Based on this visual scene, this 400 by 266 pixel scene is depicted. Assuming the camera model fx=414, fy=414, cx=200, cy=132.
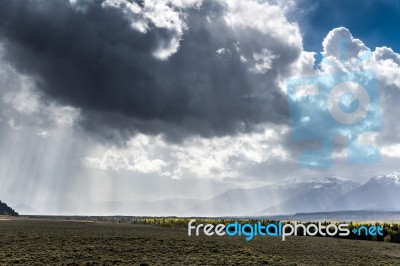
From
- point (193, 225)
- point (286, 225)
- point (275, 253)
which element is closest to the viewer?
point (275, 253)

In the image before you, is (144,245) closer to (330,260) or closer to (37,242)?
(37,242)

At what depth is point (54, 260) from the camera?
31.7 meters

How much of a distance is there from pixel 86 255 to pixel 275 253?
58.5 feet

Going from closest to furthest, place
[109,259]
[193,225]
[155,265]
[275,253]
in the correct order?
[155,265], [109,259], [275,253], [193,225]

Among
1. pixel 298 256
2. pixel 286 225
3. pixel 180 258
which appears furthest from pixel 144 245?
pixel 286 225

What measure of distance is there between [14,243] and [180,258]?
17.9 m

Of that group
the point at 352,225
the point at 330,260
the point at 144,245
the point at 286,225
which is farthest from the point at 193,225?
the point at 330,260

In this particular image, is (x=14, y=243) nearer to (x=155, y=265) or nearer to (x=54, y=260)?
(x=54, y=260)

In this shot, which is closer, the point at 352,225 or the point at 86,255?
the point at 86,255

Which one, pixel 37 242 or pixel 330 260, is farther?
pixel 37 242

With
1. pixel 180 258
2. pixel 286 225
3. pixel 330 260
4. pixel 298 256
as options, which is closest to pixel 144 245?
pixel 180 258

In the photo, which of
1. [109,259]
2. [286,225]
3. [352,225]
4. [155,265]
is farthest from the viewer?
[286,225]

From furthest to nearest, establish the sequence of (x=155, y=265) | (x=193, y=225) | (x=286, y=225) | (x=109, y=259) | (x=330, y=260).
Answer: (x=193, y=225), (x=286, y=225), (x=330, y=260), (x=109, y=259), (x=155, y=265)

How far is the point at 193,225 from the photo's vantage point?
8325cm
